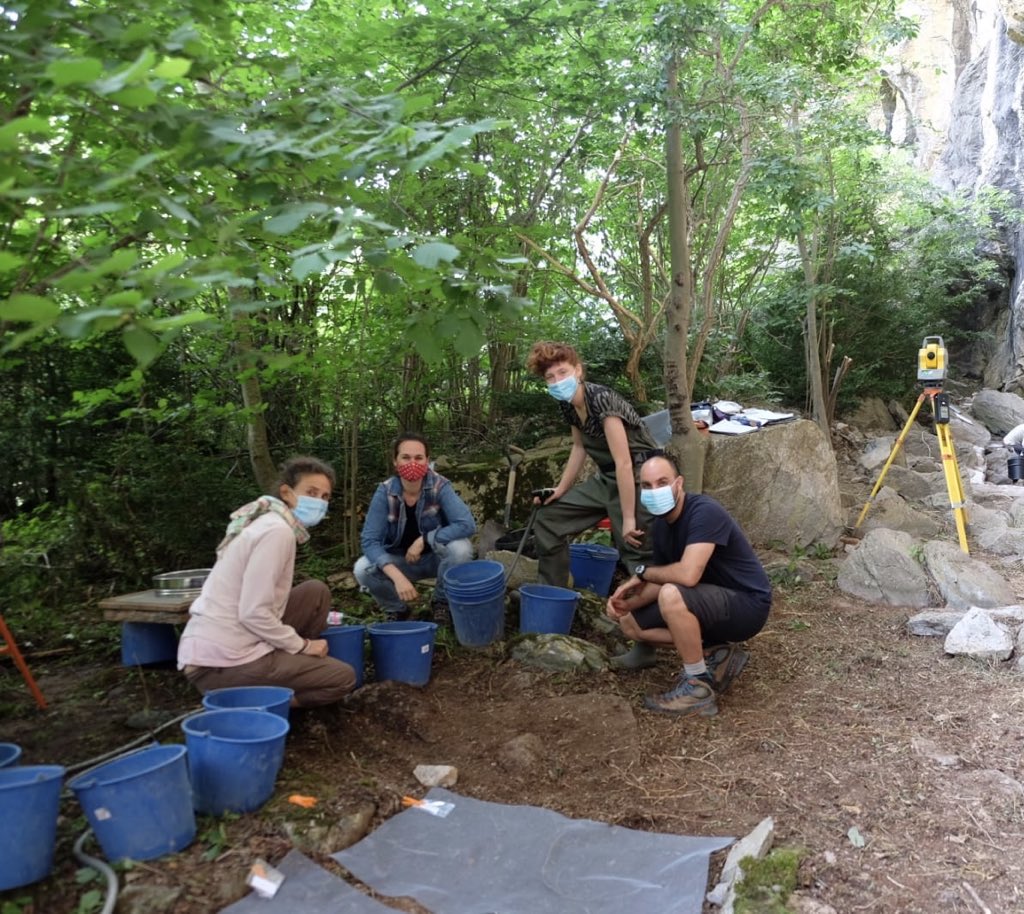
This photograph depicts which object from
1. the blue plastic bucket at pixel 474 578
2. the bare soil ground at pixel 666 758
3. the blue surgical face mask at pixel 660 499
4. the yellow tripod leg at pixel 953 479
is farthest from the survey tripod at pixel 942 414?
the blue plastic bucket at pixel 474 578

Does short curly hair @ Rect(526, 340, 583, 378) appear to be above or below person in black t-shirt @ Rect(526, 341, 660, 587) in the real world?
above

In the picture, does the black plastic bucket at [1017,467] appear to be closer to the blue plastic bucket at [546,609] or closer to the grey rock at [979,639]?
the grey rock at [979,639]

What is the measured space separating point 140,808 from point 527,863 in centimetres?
107

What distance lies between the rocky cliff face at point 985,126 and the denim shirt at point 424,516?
423 inches

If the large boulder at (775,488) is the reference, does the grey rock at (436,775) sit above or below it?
below

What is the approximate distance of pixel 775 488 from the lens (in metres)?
6.34

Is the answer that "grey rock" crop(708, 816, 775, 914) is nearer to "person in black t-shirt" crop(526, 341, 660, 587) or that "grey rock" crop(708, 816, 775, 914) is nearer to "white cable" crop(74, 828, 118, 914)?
"white cable" crop(74, 828, 118, 914)

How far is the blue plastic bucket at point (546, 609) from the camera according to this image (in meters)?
4.01

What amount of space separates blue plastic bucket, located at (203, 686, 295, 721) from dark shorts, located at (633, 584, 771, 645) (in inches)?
67.5

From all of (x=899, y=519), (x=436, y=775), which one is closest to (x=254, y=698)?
(x=436, y=775)

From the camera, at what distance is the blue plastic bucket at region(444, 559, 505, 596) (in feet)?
12.6

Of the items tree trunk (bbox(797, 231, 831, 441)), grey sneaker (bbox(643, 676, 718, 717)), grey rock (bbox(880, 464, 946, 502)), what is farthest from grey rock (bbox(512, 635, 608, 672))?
tree trunk (bbox(797, 231, 831, 441))

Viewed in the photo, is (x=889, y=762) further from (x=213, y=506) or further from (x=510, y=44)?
(x=510, y=44)

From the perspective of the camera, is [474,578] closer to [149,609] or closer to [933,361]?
[149,609]
